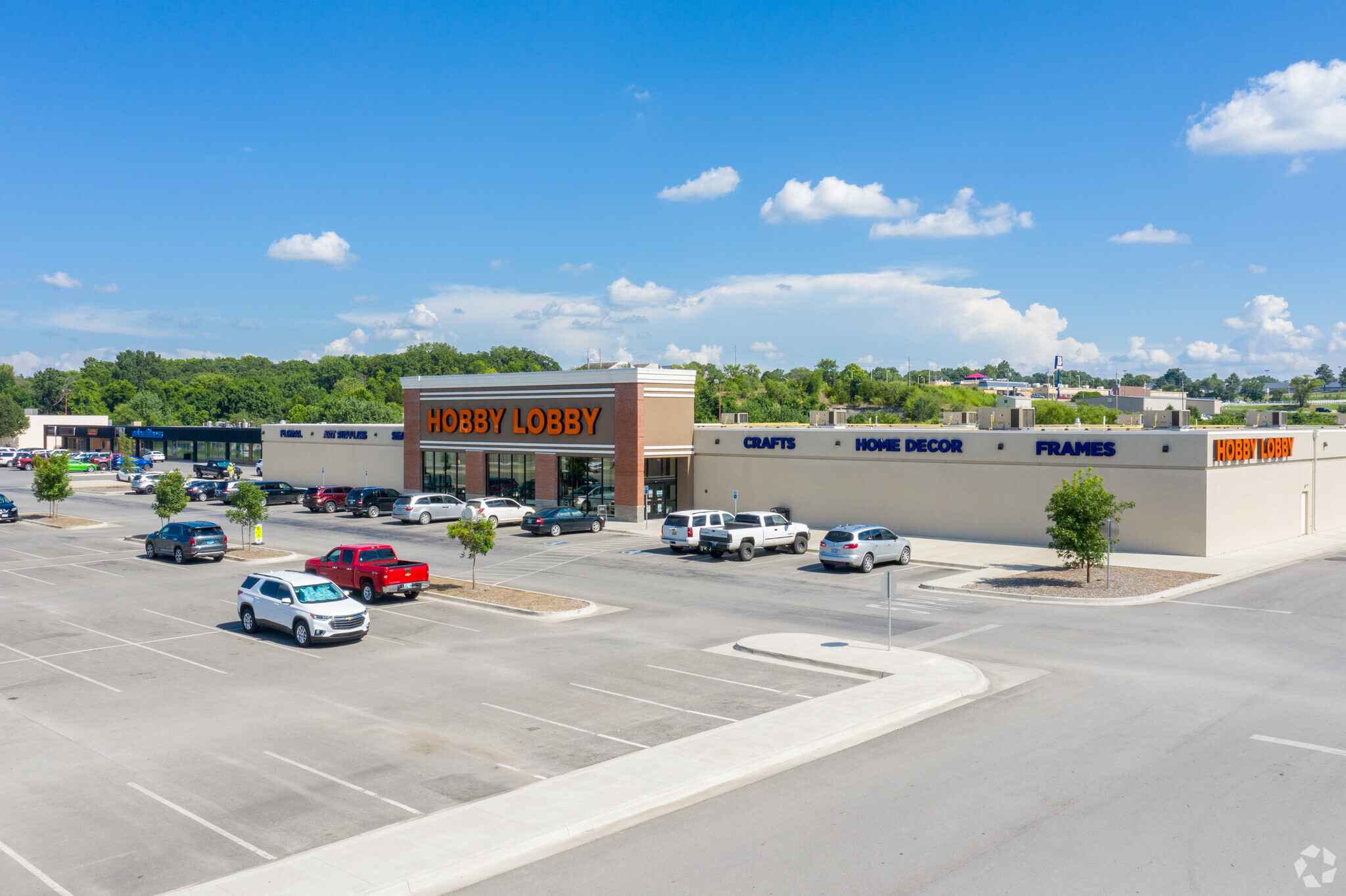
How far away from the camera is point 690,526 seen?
38.7 meters

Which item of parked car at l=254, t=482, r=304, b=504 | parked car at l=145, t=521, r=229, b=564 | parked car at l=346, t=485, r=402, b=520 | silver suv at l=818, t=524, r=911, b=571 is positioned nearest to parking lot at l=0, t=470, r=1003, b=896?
silver suv at l=818, t=524, r=911, b=571

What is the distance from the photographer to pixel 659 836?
455 inches

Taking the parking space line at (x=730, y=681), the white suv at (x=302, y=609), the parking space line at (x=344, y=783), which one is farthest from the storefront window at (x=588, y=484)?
the parking space line at (x=344, y=783)

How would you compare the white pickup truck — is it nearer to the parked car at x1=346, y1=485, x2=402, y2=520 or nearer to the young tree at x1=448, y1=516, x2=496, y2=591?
the young tree at x1=448, y1=516, x2=496, y2=591

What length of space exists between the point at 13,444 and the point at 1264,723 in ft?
509

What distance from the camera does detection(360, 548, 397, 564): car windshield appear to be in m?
29.0

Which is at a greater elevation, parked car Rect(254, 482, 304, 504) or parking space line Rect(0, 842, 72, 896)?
parked car Rect(254, 482, 304, 504)

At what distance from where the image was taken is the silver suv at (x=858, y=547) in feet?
111

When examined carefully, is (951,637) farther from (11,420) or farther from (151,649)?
(11,420)

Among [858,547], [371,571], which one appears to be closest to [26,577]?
[371,571]

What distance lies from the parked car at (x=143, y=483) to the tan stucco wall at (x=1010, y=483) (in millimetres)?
43296

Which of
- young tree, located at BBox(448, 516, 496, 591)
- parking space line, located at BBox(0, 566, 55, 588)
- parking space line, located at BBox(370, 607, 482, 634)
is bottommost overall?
parking space line, located at BBox(0, 566, 55, 588)

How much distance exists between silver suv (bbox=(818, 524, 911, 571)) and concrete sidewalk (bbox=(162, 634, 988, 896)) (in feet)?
47.8

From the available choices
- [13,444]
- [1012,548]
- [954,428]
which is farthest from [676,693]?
[13,444]
